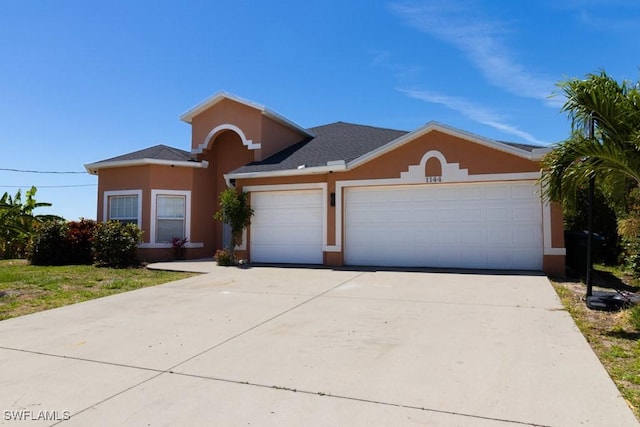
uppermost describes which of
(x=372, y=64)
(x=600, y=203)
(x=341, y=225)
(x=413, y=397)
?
(x=372, y=64)

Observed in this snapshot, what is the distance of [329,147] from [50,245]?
11.4 meters

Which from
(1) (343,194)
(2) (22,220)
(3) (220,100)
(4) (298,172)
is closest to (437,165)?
(1) (343,194)

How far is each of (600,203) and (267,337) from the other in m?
15.0

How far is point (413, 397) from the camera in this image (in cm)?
363

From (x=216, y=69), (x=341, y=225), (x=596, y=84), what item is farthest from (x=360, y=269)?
(x=216, y=69)

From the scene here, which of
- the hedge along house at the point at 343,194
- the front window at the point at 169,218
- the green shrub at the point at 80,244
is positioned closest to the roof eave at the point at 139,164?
the hedge along house at the point at 343,194

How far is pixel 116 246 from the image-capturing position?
46.4 ft

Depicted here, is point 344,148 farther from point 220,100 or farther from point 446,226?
point 220,100

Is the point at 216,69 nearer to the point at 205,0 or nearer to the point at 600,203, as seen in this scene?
the point at 205,0

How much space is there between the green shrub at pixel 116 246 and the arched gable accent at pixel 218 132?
14.8 feet

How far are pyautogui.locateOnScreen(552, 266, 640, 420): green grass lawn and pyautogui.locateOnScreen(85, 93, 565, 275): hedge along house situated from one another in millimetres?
3176

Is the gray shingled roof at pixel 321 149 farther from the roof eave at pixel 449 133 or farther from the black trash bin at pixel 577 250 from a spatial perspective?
the black trash bin at pixel 577 250

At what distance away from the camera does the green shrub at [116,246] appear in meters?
14.1

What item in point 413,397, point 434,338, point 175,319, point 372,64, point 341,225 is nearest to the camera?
point 413,397
